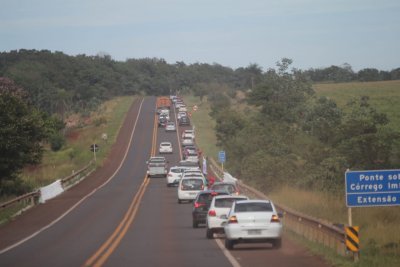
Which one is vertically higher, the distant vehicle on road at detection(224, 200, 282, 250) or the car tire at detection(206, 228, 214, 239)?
the distant vehicle on road at detection(224, 200, 282, 250)

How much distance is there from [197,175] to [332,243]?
25760 millimetres

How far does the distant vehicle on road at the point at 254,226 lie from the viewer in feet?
72.8

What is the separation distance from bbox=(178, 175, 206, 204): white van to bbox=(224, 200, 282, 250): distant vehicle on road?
2286 centimetres

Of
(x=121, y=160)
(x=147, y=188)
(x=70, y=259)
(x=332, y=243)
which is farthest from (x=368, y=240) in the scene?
(x=121, y=160)

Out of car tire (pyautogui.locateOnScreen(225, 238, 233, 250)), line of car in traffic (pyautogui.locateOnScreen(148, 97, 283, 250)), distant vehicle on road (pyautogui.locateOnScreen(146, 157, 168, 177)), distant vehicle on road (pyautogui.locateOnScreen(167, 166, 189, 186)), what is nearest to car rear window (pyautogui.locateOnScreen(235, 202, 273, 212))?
line of car in traffic (pyautogui.locateOnScreen(148, 97, 283, 250))

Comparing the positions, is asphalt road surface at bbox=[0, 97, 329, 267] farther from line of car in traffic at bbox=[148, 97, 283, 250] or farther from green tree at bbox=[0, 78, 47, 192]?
green tree at bbox=[0, 78, 47, 192]

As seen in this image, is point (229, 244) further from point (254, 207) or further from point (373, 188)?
point (373, 188)

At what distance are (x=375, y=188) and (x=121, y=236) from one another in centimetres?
1160

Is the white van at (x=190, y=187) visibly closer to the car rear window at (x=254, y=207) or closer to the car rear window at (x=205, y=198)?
the car rear window at (x=205, y=198)

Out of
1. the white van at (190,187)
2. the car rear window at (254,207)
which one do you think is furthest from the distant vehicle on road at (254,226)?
the white van at (190,187)

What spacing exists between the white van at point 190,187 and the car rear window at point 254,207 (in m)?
22.5

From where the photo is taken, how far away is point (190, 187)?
4584cm

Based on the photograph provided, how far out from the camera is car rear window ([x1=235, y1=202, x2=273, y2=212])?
22.8 m

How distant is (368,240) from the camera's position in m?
22.5
